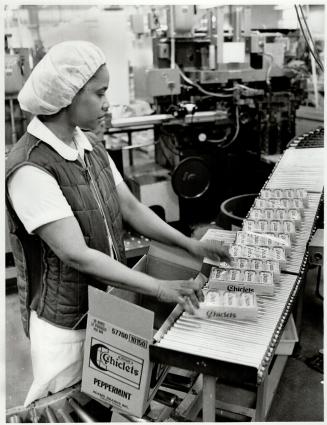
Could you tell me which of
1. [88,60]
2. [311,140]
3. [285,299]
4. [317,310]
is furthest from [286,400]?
[88,60]

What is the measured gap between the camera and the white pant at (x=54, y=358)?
4.88 ft

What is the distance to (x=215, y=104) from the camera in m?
3.78

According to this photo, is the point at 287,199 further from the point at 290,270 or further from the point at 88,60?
the point at 88,60

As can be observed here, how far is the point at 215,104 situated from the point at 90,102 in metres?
2.48

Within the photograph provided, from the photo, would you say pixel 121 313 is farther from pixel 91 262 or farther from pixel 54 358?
pixel 54 358

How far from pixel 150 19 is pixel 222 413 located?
9.99 feet

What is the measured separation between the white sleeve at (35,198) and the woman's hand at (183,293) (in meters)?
0.35

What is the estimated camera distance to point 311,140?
2850 mm

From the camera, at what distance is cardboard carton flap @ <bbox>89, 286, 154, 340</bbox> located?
3.87 feet

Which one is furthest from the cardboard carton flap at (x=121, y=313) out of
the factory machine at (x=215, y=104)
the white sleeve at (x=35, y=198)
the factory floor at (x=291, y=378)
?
the factory machine at (x=215, y=104)

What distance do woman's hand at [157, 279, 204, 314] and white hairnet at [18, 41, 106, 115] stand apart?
24.6 inches

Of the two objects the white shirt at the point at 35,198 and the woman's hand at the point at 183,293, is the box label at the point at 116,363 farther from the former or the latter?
the white shirt at the point at 35,198

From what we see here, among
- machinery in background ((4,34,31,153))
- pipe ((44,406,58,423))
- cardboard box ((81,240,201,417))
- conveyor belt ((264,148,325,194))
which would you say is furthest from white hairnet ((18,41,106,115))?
machinery in background ((4,34,31,153))

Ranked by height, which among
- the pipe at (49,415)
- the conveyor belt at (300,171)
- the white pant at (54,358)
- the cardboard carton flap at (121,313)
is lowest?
the pipe at (49,415)
